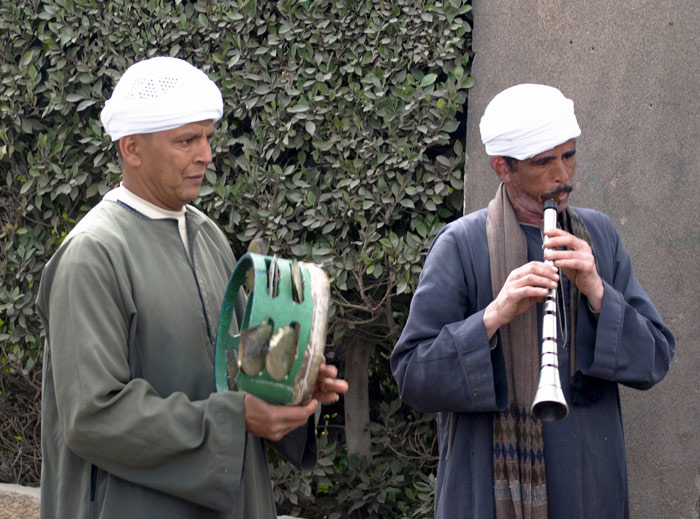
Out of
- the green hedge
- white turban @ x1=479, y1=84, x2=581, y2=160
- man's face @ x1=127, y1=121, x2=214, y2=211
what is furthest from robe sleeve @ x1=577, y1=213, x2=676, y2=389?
the green hedge

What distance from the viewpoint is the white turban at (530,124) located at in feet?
9.14

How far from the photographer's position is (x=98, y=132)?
4.70 metres

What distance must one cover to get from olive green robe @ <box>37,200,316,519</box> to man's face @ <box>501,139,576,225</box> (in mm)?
1045

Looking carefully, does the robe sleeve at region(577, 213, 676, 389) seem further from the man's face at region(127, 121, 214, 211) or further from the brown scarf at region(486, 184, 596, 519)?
the man's face at region(127, 121, 214, 211)

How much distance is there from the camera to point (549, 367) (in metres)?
2.61

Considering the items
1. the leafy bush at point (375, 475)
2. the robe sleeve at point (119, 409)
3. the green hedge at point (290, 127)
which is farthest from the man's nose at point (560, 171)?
the leafy bush at point (375, 475)

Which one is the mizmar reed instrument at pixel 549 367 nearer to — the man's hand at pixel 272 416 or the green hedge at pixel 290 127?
the man's hand at pixel 272 416

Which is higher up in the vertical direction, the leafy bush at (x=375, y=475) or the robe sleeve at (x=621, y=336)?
the robe sleeve at (x=621, y=336)

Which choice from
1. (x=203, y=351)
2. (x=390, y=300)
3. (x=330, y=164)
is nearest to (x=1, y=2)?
(x=330, y=164)

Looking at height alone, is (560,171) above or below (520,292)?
above

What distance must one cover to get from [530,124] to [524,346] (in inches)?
26.6

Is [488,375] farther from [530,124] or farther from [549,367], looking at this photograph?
[530,124]

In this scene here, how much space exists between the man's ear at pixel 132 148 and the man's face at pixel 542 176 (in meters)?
1.16

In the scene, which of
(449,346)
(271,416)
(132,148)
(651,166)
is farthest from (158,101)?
(651,166)
